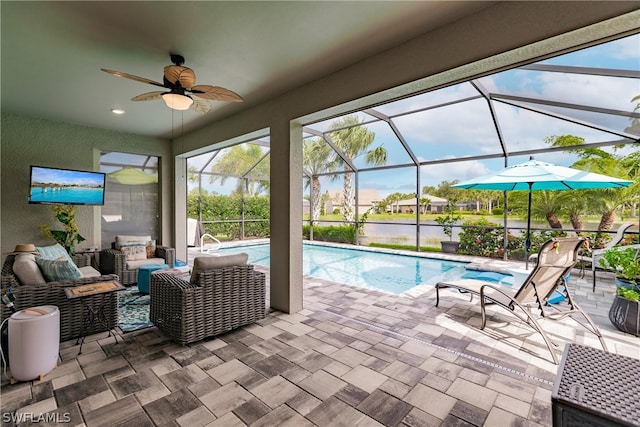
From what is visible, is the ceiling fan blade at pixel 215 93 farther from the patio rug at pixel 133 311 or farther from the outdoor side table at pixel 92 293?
the patio rug at pixel 133 311

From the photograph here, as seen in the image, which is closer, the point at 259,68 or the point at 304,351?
the point at 304,351

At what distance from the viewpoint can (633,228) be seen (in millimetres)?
5848

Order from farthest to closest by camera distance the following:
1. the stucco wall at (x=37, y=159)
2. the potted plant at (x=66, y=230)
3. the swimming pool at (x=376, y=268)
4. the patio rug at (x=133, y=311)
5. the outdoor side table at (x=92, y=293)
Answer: the swimming pool at (x=376, y=268) < the potted plant at (x=66, y=230) < the stucco wall at (x=37, y=159) < the patio rug at (x=133, y=311) < the outdoor side table at (x=92, y=293)

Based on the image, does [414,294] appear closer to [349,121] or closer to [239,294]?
[239,294]

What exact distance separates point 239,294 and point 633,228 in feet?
25.4

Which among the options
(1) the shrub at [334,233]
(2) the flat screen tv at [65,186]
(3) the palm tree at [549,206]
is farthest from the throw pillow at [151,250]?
(3) the palm tree at [549,206]

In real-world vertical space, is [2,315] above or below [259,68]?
below

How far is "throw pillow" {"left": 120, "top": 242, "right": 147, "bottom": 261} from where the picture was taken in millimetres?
5219

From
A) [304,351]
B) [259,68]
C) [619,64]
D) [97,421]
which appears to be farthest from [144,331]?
[619,64]

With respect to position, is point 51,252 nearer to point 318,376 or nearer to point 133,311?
point 133,311

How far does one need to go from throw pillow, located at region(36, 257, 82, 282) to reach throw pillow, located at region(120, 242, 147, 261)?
2056mm

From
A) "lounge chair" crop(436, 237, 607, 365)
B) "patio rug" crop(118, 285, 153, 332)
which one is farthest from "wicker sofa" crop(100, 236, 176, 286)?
"lounge chair" crop(436, 237, 607, 365)

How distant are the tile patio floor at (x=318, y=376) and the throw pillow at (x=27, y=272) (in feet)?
2.34

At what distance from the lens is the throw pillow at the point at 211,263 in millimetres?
3064
